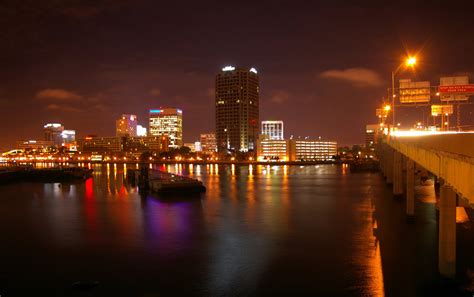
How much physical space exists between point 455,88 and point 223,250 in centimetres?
2673

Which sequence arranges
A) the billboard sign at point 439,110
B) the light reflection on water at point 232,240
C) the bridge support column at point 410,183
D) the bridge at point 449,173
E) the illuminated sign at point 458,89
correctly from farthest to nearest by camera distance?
1. the billboard sign at point 439,110
2. the illuminated sign at point 458,89
3. the bridge support column at point 410,183
4. the light reflection on water at point 232,240
5. the bridge at point 449,173

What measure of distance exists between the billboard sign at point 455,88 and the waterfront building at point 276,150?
153366 millimetres

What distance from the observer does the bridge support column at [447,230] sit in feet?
49.5

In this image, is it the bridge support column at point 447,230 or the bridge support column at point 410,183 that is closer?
the bridge support column at point 447,230

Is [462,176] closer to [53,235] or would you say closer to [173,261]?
[173,261]

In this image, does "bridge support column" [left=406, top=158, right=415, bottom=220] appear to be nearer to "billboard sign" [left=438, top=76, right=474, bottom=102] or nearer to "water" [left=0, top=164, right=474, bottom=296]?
"water" [left=0, top=164, right=474, bottom=296]

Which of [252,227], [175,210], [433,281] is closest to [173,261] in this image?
[252,227]

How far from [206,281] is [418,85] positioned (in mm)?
30651

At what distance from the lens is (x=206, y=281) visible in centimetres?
1884

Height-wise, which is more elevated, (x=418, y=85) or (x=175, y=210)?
(x=418, y=85)

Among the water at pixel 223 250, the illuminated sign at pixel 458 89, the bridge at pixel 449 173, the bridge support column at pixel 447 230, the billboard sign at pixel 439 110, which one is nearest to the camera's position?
the bridge at pixel 449 173

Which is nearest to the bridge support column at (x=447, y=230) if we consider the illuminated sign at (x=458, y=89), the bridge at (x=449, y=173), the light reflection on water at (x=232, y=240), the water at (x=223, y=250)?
the bridge at (x=449, y=173)

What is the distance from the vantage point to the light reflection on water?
61.3 feet

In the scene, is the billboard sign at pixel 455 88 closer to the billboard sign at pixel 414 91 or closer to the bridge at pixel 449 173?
the billboard sign at pixel 414 91
